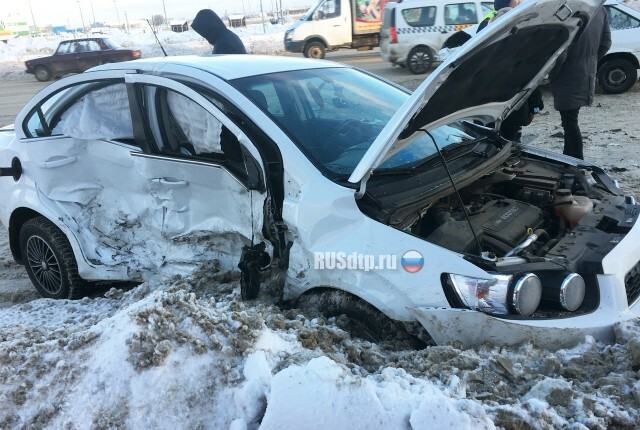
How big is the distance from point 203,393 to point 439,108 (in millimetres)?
1841

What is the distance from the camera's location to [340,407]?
1997 mm

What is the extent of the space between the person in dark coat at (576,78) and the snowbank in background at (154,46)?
21.1 m

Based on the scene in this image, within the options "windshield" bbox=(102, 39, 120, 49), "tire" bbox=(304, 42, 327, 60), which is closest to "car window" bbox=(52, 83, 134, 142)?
"tire" bbox=(304, 42, 327, 60)

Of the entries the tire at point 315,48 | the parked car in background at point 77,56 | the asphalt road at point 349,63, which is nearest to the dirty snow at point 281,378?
the asphalt road at point 349,63

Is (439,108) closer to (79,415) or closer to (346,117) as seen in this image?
(346,117)

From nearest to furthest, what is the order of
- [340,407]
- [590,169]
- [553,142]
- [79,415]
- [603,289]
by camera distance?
[340,407]
[79,415]
[603,289]
[590,169]
[553,142]

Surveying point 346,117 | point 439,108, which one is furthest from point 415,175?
point 346,117

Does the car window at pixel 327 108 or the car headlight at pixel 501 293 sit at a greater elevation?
the car window at pixel 327 108

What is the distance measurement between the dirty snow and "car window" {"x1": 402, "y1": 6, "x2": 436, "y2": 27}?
12.9m

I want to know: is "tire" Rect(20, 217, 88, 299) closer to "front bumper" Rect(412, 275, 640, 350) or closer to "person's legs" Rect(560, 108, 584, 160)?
"front bumper" Rect(412, 275, 640, 350)

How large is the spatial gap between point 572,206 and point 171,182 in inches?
97.0

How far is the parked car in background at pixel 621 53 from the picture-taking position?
31.5ft

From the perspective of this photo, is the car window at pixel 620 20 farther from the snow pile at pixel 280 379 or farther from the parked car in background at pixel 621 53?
the snow pile at pixel 280 379

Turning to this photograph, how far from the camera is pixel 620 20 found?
9836 mm
